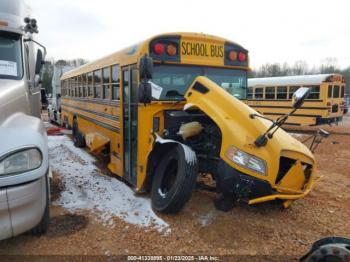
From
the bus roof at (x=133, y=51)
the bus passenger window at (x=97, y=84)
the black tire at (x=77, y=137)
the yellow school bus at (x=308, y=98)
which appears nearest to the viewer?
the bus roof at (x=133, y=51)

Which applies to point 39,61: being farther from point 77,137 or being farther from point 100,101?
point 77,137

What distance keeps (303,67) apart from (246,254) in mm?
77277

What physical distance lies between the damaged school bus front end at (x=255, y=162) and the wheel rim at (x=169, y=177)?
759 millimetres

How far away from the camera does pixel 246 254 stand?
314 cm

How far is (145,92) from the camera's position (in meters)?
4.20

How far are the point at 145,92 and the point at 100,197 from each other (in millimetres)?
1820

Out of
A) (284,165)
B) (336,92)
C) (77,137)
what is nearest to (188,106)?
(284,165)

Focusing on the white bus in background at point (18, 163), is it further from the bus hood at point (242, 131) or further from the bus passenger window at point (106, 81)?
the bus passenger window at point (106, 81)

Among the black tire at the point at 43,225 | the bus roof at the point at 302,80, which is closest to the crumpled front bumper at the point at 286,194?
the black tire at the point at 43,225

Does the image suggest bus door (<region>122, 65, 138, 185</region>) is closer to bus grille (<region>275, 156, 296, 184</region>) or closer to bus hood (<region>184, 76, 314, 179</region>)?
bus hood (<region>184, 76, 314, 179</region>)

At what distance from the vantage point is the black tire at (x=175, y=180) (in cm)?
366

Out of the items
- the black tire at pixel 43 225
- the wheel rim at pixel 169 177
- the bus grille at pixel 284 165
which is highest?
the bus grille at pixel 284 165

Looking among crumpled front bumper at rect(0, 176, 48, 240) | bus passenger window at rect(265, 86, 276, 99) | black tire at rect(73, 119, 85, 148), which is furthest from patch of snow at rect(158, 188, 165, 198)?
bus passenger window at rect(265, 86, 276, 99)

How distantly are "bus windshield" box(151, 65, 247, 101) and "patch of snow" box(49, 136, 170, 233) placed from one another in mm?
1609
